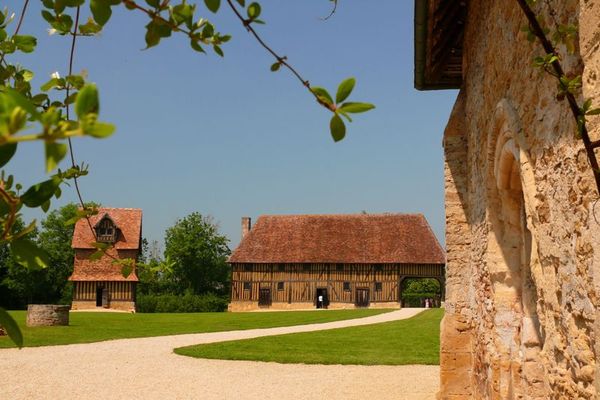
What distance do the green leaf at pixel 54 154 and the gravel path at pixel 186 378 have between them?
810 cm

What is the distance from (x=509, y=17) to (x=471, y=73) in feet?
6.84

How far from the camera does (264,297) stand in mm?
37750

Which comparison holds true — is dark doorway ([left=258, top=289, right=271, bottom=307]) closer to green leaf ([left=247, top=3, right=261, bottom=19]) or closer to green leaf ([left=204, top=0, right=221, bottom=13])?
green leaf ([left=247, top=3, right=261, bottom=19])

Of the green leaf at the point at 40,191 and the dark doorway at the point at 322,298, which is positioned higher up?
the green leaf at the point at 40,191

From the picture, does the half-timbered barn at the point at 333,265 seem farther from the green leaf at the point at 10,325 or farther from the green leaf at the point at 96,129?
the green leaf at the point at 96,129

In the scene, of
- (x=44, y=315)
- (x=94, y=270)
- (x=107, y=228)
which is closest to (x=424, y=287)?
(x=107, y=228)

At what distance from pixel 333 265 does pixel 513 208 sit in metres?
32.5

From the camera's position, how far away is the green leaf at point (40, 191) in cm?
96

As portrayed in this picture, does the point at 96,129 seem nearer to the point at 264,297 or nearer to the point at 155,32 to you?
the point at 155,32

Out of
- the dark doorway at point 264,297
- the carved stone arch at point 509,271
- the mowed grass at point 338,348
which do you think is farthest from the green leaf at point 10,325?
the dark doorway at point 264,297

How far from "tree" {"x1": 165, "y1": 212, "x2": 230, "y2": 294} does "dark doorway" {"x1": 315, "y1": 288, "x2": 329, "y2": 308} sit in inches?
559

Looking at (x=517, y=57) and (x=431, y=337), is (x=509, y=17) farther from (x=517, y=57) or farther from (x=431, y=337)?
(x=431, y=337)

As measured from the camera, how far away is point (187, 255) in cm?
4834

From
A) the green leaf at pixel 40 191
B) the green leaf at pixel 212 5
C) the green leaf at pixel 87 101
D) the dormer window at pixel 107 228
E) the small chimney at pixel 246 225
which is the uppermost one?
the small chimney at pixel 246 225
